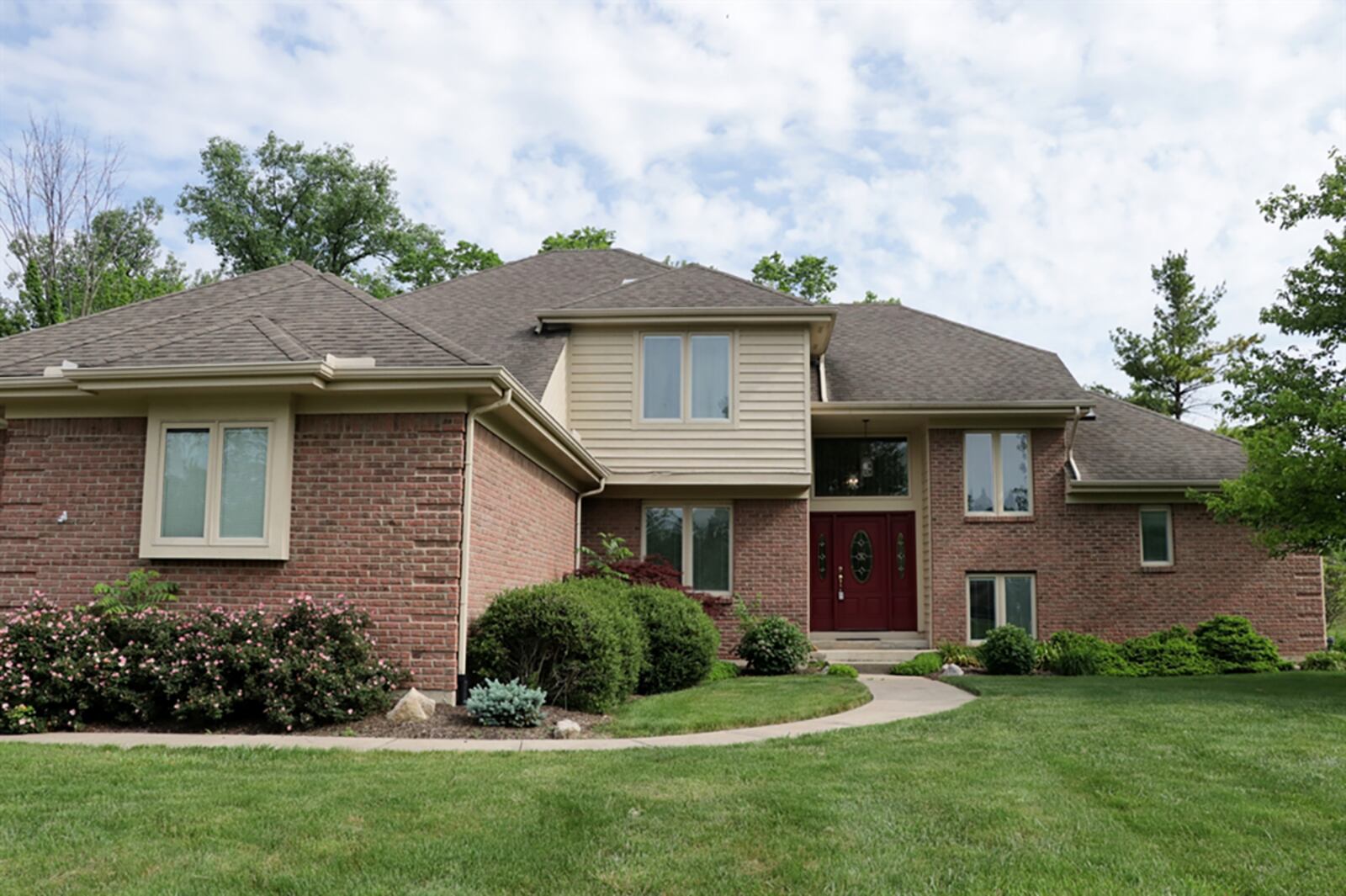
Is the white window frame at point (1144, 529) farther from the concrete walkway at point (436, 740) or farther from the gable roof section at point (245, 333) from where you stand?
the gable roof section at point (245, 333)

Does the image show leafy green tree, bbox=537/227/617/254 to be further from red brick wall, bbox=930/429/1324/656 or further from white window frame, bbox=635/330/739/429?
red brick wall, bbox=930/429/1324/656

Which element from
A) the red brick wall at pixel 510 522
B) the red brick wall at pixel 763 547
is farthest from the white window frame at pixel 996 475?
the red brick wall at pixel 510 522

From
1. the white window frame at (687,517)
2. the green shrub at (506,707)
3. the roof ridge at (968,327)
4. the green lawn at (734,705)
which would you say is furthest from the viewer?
the roof ridge at (968,327)

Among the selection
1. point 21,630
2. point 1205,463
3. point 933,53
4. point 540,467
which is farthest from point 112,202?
point 1205,463

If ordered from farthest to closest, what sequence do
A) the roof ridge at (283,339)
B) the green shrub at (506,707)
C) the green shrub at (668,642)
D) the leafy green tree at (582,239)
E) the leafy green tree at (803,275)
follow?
1. the leafy green tree at (582,239)
2. the leafy green tree at (803,275)
3. the green shrub at (668,642)
4. the roof ridge at (283,339)
5. the green shrub at (506,707)

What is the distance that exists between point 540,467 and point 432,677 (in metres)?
4.03

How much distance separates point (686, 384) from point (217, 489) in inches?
313

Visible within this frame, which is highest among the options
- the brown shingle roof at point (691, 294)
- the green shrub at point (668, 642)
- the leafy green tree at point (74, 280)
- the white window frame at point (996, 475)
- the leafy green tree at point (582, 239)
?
the leafy green tree at point (582, 239)

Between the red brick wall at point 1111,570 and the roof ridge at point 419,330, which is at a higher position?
the roof ridge at point 419,330

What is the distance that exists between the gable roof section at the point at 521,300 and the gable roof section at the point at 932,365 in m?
3.90

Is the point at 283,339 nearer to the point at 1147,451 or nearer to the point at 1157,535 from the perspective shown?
the point at 1157,535

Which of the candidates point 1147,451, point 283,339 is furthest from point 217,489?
point 1147,451

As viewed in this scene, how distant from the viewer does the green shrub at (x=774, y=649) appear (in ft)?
49.1

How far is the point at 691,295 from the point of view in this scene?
16.3 meters
